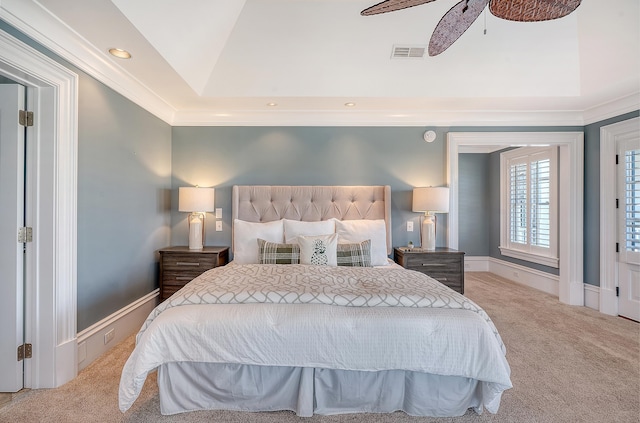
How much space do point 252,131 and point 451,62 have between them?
8.09 feet

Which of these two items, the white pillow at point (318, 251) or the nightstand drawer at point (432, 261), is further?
the nightstand drawer at point (432, 261)

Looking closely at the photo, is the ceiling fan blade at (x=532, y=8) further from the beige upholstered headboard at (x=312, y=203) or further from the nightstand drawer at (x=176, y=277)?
the nightstand drawer at (x=176, y=277)

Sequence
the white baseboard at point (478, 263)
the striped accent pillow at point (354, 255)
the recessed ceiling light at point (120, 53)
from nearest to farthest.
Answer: the recessed ceiling light at point (120, 53), the striped accent pillow at point (354, 255), the white baseboard at point (478, 263)

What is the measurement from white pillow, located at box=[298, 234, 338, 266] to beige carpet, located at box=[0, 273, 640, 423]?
4.39 ft

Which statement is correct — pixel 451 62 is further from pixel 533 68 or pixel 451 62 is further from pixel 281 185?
pixel 281 185

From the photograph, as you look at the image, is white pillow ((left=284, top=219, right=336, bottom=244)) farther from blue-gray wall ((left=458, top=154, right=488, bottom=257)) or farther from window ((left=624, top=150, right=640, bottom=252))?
blue-gray wall ((left=458, top=154, right=488, bottom=257))

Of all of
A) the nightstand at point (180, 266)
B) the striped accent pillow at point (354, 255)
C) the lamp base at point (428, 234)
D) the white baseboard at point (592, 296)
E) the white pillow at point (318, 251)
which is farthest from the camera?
the white baseboard at point (592, 296)

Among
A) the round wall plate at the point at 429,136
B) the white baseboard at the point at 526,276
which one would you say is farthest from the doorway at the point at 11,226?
the white baseboard at the point at 526,276

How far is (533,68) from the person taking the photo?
3.15 m

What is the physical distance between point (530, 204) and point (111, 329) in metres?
6.02

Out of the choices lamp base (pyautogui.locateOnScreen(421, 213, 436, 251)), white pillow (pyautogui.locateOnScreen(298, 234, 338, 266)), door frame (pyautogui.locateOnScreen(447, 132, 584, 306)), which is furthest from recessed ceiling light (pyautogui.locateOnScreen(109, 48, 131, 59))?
door frame (pyautogui.locateOnScreen(447, 132, 584, 306))

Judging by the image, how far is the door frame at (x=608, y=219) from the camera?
11.5 feet

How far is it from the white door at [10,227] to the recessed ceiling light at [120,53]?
0.68m

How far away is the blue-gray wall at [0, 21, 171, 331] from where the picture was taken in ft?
7.66
